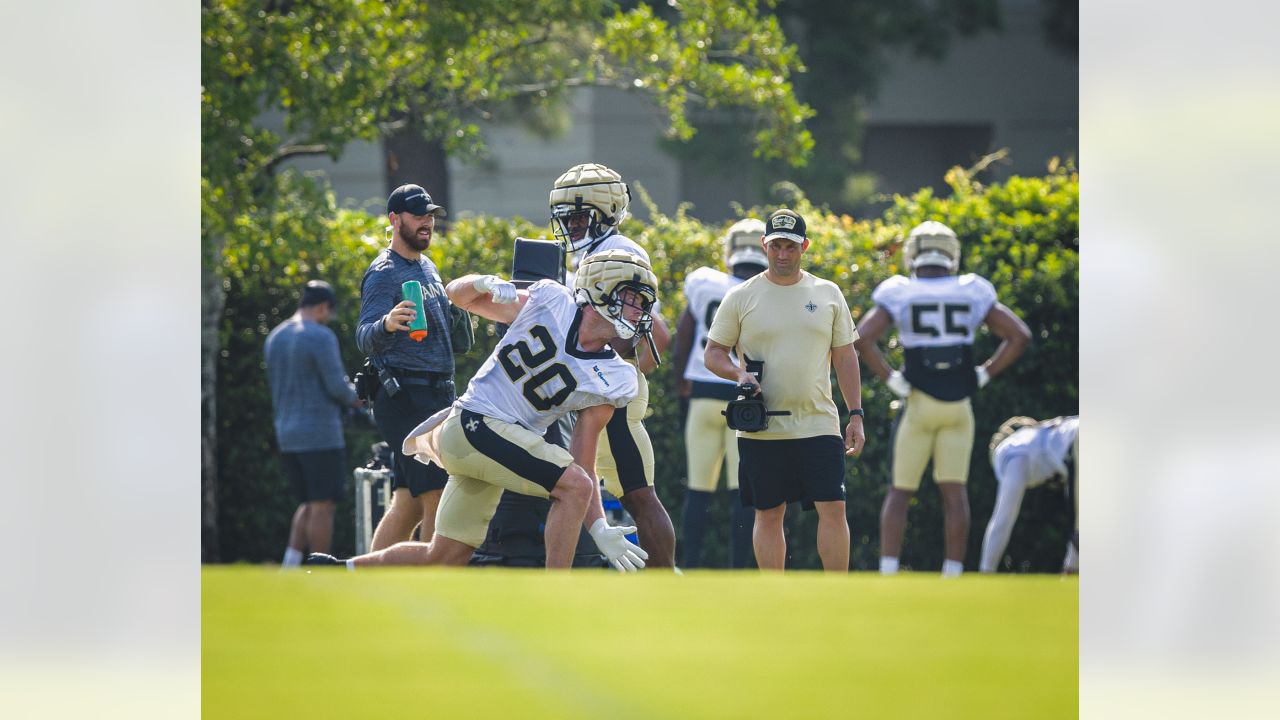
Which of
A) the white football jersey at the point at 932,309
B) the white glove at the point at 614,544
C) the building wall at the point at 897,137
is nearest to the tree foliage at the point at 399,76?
the white football jersey at the point at 932,309

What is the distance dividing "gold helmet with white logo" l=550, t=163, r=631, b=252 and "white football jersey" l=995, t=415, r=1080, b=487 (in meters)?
2.86

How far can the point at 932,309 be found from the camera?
7680mm

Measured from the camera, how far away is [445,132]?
9.42 m

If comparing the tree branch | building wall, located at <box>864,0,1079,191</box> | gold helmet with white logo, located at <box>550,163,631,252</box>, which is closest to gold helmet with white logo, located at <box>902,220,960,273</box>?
gold helmet with white logo, located at <box>550,163,631,252</box>

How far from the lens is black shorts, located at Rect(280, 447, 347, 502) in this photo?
8.39 metres

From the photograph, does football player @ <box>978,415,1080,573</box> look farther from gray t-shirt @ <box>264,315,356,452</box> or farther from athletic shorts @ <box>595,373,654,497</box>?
gray t-shirt @ <box>264,315,356,452</box>

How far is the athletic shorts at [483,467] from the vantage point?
557 cm

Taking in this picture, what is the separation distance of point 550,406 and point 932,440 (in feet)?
9.40

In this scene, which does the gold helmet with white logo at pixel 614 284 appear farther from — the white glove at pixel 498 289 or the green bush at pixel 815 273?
the green bush at pixel 815 273

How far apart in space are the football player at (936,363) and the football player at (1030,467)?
296mm

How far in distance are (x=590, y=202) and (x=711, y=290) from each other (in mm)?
Answer: 1507

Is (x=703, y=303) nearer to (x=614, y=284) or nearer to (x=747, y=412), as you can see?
(x=747, y=412)
